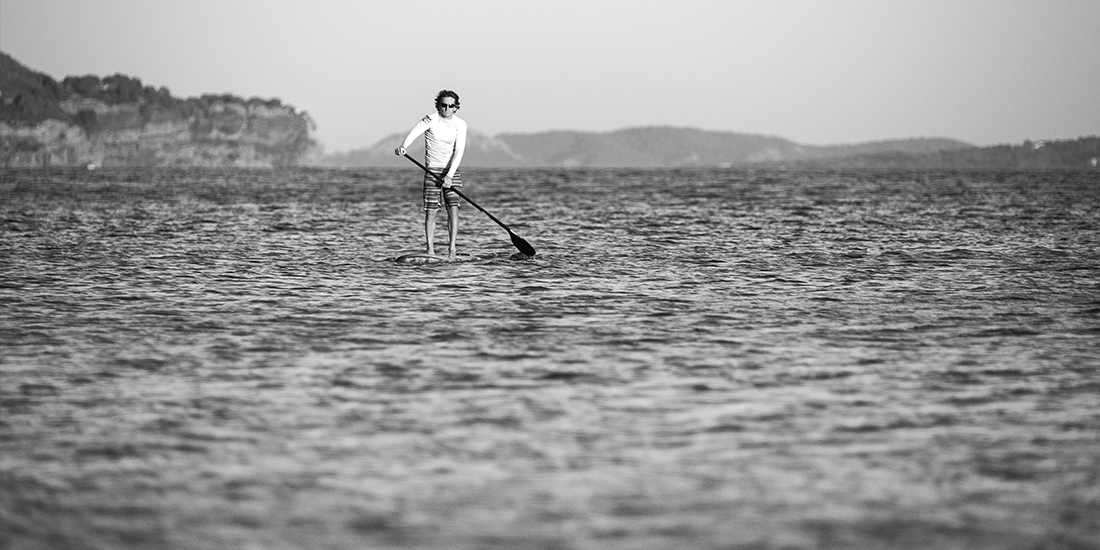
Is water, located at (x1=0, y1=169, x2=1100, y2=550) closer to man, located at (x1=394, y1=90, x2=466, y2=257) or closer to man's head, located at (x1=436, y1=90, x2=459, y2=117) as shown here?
man, located at (x1=394, y1=90, x2=466, y2=257)

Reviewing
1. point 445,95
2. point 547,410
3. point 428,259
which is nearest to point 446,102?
point 445,95

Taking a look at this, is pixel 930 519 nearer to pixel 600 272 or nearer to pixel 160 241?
pixel 600 272

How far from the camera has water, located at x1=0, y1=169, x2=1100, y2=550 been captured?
5234 mm

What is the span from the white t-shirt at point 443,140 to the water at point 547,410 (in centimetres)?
214

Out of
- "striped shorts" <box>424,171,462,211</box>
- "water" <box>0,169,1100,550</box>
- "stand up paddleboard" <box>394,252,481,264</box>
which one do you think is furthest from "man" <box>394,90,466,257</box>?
"water" <box>0,169,1100,550</box>

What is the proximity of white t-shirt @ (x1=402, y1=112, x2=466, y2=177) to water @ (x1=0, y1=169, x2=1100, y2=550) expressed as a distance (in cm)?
214

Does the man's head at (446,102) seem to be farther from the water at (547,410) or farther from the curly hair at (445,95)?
the water at (547,410)

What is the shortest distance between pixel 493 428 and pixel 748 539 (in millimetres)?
2279

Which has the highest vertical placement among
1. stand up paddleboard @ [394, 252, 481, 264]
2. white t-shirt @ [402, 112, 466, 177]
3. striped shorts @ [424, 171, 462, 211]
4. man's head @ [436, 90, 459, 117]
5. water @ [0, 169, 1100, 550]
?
man's head @ [436, 90, 459, 117]

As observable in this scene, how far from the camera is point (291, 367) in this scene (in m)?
8.92

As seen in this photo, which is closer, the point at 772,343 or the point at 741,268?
the point at 772,343

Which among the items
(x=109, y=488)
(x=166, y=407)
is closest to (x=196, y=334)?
(x=166, y=407)

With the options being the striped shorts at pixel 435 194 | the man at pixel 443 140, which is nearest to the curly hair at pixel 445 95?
the man at pixel 443 140

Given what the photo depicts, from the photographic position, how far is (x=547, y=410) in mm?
7398
